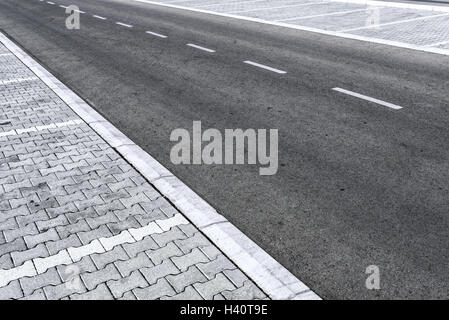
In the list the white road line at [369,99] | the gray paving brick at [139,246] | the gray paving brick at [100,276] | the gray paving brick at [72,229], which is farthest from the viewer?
the white road line at [369,99]

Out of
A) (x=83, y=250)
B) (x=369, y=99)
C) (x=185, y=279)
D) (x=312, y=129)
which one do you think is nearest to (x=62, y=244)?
(x=83, y=250)

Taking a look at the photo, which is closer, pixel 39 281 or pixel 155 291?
pixel 155 291

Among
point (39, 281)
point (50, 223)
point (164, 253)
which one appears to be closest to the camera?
point (39, 281)

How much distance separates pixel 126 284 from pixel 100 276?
299 millimetres

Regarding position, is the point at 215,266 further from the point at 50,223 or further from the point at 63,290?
the point at 50,223

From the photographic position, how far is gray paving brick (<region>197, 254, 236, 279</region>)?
14.2ft

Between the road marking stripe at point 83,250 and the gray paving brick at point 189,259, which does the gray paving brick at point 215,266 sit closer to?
the gray paving brick at point 189,259

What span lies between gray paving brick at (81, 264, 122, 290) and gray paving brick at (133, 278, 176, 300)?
321mm

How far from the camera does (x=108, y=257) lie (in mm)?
4617

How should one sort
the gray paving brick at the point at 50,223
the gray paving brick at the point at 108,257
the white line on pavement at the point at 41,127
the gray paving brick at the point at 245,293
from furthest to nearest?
the white line on pavement at the point at 41,127 < the gray paving brick at the point at 50,223 < the gray paving brick at the point at 108,257 < the gray paving brick at the point at 245,293

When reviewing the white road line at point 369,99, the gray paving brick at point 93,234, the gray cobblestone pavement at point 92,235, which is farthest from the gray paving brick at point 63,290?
the white road line at point 369,99

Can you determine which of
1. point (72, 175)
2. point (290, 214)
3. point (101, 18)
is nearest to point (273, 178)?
point (290, 214)

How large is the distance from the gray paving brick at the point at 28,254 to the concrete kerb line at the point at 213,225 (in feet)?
5.10

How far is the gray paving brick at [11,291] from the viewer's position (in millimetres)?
4109
